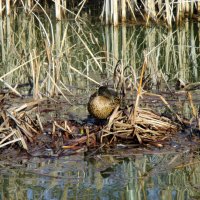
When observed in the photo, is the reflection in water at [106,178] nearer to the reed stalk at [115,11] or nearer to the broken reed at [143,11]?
the broken reed at [143,11]

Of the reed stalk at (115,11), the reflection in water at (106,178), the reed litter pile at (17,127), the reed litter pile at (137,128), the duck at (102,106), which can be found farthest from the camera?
the reed stalk at (115,11)

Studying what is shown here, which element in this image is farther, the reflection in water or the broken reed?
the broken reed

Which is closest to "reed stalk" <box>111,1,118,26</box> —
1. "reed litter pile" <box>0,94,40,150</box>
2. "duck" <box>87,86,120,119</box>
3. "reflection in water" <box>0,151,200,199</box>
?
"duck" <box>87,86,120,119</box>

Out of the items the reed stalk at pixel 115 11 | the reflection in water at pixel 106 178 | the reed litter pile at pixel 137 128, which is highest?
the reed stalk at pixel 115 11

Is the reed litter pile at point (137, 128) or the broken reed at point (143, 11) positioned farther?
the broken reed at point (143, 11)

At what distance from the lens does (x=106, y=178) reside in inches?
186

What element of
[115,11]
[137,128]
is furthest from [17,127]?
[115,11]

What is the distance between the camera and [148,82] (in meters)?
Result: 7.27

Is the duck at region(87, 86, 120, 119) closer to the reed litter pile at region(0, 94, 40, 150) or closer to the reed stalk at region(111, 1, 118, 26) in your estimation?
the reed litter pile at region(0, 94, 40, 150)

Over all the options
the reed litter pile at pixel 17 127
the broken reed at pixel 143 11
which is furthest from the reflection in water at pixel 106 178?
the broken reed at pixel 143 11

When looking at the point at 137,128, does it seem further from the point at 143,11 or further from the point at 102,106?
the point at 143,11

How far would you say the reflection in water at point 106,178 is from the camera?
14.5 feet

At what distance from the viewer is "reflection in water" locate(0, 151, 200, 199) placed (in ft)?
14.5

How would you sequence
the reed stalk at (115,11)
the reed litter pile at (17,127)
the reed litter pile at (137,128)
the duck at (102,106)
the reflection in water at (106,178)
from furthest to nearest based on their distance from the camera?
the reed stalk at (115,11) → the duck at (102,106) → the reed litter pile at (137,128) → the reed litter pile at (17,127) → the reflection in water at (106,178)
